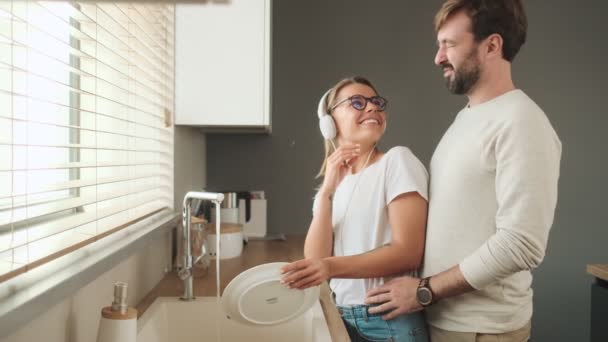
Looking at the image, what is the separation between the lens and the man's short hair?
1.51 m

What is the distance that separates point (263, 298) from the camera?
118 cm

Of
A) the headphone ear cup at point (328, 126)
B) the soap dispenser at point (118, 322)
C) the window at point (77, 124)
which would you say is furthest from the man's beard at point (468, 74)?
the soap dispenser at point (118, 322)

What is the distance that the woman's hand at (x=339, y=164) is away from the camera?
1730mm

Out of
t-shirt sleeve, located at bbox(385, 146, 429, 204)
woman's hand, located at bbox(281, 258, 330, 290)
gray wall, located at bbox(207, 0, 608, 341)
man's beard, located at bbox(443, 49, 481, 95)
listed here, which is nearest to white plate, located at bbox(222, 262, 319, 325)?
woman's hand, located at bbox(281, 258, 330, 290)

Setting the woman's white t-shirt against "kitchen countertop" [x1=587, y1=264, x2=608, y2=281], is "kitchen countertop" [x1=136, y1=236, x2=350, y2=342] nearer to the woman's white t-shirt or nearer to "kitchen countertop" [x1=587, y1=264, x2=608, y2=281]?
the woman's white t-shirt

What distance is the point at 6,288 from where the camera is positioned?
0.83m

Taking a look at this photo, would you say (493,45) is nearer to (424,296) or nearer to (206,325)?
(424,296)

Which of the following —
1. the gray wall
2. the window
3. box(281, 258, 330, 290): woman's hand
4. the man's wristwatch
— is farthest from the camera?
the gray wall

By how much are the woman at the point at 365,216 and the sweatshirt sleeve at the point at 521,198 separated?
0.69ft

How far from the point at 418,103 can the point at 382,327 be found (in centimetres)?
196

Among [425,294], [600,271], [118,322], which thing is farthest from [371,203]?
[600,271]

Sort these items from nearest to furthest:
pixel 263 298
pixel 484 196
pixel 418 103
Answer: pixel 263 298 < pixel 484 196 < pixel 418 103

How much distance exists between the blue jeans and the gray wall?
1.66m

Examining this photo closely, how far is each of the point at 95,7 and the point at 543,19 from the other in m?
2.78
